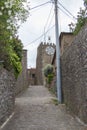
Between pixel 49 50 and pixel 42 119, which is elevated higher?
pixel 49 50

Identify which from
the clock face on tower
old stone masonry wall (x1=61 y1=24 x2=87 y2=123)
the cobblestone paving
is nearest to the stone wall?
the cobblestone paving

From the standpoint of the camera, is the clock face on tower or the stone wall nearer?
the stone wall

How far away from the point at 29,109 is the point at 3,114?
3.55 m

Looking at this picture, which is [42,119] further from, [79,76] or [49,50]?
[49,50]

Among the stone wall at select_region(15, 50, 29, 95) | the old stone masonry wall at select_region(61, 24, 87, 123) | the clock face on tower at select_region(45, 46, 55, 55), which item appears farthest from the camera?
the clock face on tower at select_region(45, 46, 55, 55)

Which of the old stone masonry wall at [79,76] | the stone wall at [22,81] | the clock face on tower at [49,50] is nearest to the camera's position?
the old stone masonry wall at [79,76]

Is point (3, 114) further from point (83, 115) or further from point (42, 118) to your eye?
point (83, 115)

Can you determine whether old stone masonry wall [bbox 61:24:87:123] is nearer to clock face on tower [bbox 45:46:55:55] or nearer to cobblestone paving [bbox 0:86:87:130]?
cobblestone paving [bbox 0:86:87:130]

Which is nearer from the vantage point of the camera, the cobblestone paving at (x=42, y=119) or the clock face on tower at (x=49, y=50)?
the cobblestone paving at (x=42, y=119)

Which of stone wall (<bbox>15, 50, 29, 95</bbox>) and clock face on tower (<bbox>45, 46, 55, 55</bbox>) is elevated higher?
clock face on tower (<bbox>45, 46, 55, 55</bbox>)

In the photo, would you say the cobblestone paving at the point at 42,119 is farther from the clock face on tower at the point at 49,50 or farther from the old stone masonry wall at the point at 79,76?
the clock face on tower at the point at 49,50

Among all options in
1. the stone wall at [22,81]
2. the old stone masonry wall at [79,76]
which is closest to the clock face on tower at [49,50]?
the stone wall at [22,81]

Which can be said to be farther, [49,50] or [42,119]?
[49,50]

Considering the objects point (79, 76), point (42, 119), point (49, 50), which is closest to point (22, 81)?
point (42, 119)
